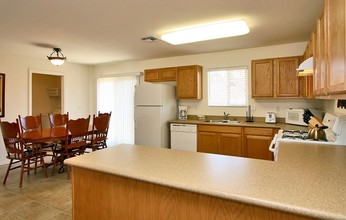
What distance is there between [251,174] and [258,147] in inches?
105

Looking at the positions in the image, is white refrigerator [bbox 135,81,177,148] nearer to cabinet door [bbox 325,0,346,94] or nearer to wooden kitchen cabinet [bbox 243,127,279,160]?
wooden kitchen cabinet [bbox 243,127,279,160]

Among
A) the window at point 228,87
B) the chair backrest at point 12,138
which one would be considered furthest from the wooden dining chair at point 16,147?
the window at point 228,87

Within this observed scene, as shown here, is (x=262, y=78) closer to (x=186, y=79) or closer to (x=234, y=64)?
(x=234, y=64)

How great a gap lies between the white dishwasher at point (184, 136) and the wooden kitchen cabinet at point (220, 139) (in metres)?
0.10

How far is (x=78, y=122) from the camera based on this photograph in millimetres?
3629

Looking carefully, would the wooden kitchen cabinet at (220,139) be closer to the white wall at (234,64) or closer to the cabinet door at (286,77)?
the white wall at (234,64)

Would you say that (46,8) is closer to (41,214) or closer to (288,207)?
(41,214)

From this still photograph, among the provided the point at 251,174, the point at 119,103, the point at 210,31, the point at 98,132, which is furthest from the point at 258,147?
the point at 119,103

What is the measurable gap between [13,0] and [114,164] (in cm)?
207

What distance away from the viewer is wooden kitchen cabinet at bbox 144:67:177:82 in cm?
480

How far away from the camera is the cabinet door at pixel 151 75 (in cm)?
500

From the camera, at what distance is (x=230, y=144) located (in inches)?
154

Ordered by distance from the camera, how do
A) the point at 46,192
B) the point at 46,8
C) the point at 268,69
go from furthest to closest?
the point at 268,69 → the point at 46,192 → the point at 46,8

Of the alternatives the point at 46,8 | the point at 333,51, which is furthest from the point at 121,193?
the point at 46,8
